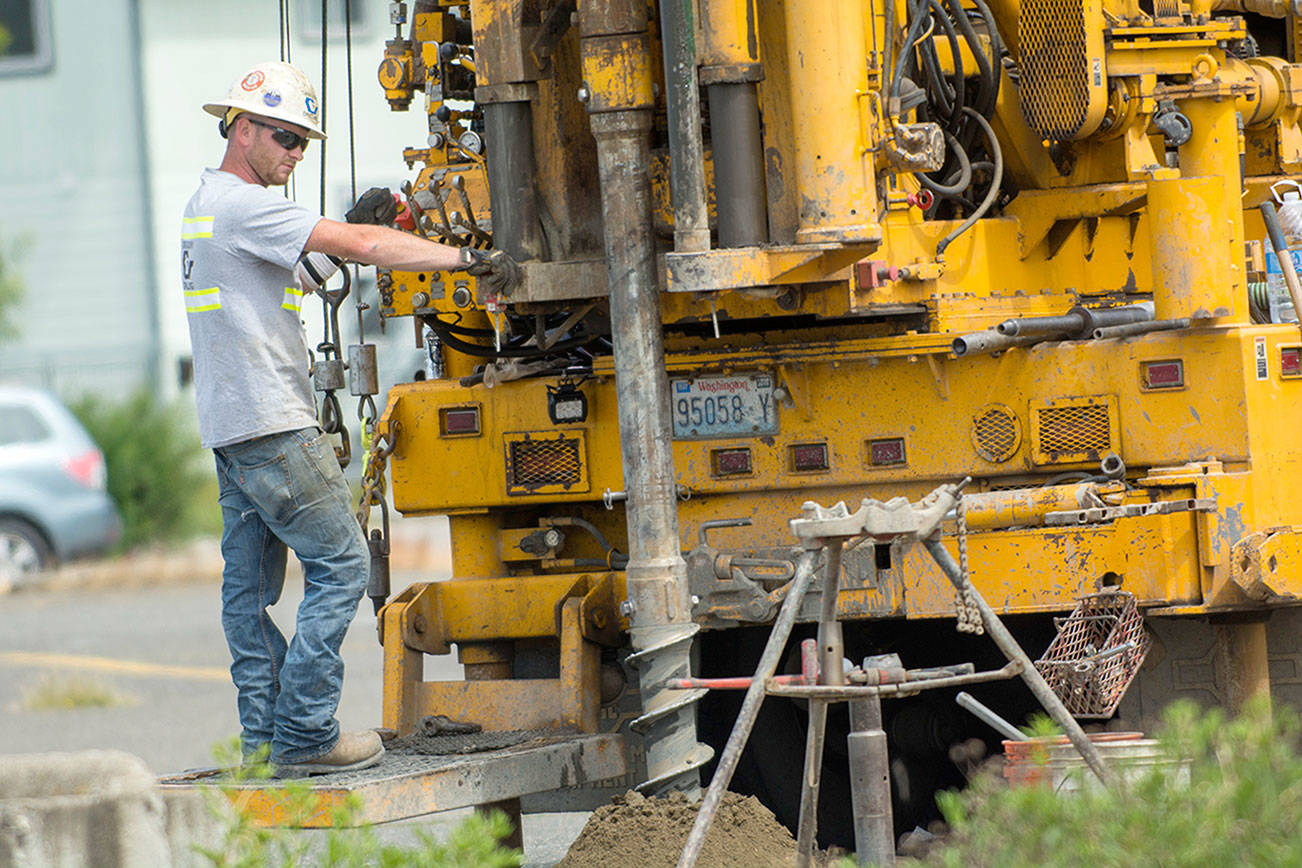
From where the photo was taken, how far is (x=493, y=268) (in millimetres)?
5438

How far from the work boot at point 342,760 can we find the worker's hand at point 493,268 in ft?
4.18

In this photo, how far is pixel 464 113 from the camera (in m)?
6.53

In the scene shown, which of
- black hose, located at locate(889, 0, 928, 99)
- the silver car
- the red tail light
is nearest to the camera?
black hose, located at locate(889, 0, 928, 99)

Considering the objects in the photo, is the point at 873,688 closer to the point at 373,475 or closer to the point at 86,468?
the point at 373,475

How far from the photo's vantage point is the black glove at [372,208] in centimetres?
591

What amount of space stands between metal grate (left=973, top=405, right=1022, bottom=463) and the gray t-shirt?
1.88 m

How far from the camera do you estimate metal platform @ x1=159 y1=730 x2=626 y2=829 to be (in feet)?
16.5

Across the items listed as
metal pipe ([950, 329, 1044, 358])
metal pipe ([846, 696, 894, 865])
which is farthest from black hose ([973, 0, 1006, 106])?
metal pipe ([846, 696, 894, 865])

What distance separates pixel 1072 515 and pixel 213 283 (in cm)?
235

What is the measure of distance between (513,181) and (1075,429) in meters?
1.72

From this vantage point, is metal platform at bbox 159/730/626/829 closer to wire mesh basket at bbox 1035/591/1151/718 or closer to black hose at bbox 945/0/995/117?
wire mesh basket at bbox 1035/591/1151/718

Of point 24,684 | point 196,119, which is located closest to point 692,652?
point 24,684

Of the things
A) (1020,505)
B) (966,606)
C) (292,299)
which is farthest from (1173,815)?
(292,299)

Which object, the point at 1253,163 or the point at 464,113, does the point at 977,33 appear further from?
the point at 464,113
